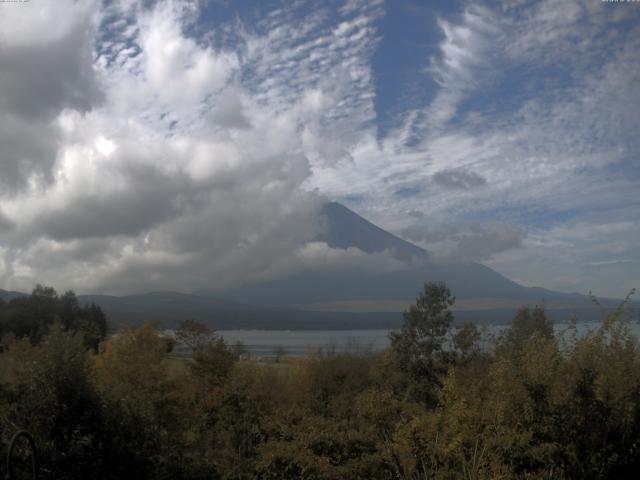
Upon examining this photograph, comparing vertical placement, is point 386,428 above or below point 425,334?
below

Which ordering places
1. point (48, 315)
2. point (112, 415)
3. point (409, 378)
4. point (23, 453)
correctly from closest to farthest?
point (23, 453)
point (112, 415)
point (409, 378)
point (48, 315)

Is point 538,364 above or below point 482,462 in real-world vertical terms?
above

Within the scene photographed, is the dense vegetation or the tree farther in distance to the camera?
the tree

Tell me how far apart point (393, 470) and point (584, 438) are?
10.7ft

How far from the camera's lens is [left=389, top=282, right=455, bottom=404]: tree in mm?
27125

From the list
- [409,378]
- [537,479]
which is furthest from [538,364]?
[409,378]

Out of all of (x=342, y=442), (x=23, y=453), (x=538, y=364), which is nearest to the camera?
(x=23, y=453)

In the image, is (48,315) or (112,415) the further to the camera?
(48,315)

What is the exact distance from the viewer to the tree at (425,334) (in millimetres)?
27125

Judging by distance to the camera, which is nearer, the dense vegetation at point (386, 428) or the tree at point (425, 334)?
the dense vegetation at point (386, 428)

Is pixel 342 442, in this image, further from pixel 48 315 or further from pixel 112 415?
pixel 48 315

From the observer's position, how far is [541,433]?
10.3m

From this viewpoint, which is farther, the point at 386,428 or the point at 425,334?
the point at 425,334

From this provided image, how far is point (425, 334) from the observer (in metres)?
27.8
